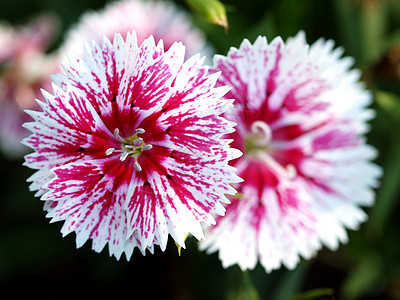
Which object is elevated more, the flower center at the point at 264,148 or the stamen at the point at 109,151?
the flower center at the point at 264,148

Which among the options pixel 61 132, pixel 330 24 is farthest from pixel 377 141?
pixel 61 132

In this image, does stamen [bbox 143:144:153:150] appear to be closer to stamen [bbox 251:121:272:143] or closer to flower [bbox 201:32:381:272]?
flower [bbox 201:32:381:272]

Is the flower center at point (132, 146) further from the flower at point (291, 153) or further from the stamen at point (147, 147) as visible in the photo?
the flower at point (291, 153)

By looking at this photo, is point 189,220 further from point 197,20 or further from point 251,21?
point 251,21

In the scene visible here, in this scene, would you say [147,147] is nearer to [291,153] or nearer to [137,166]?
[137,166]

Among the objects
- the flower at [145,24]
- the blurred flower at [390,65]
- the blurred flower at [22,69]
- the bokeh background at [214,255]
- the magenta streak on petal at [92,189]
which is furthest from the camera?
the blurred flower at [22,69]

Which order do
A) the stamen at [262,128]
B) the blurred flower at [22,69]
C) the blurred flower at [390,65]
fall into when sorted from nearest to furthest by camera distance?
1. the stamen at [262,128]
2. the blurred flower at [390,65]
3. the blurred flower at [22,69]

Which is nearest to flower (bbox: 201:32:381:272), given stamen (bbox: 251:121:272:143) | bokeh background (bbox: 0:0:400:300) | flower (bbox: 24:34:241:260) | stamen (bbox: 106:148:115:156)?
stamen (bbox: 251:121:272:143)

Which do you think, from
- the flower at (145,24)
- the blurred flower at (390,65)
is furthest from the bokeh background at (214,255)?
the blurred flower at (390,65)
